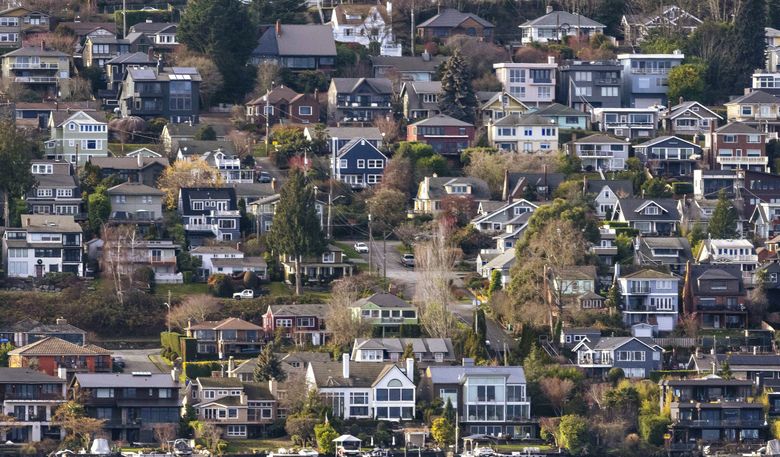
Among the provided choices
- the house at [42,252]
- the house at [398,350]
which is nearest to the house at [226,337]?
the house at [398,350]

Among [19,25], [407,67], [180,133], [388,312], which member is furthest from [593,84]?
[388,312]

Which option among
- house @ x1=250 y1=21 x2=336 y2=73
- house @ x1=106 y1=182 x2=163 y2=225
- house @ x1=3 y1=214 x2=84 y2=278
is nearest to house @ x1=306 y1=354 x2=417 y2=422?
house @ x1=3 y1=214 x2=84 y2=278

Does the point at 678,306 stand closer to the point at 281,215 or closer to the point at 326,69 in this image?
the point at 281,215

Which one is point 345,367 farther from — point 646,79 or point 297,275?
point 646,79

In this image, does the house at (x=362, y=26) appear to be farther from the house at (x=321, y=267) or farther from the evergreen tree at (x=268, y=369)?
the evergreen tree at (x=268, y=369)

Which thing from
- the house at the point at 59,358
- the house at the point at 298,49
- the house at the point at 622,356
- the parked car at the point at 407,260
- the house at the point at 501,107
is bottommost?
the house at the point at 622,356

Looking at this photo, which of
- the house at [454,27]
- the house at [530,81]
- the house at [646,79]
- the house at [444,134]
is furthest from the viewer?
the house at [454,27]
